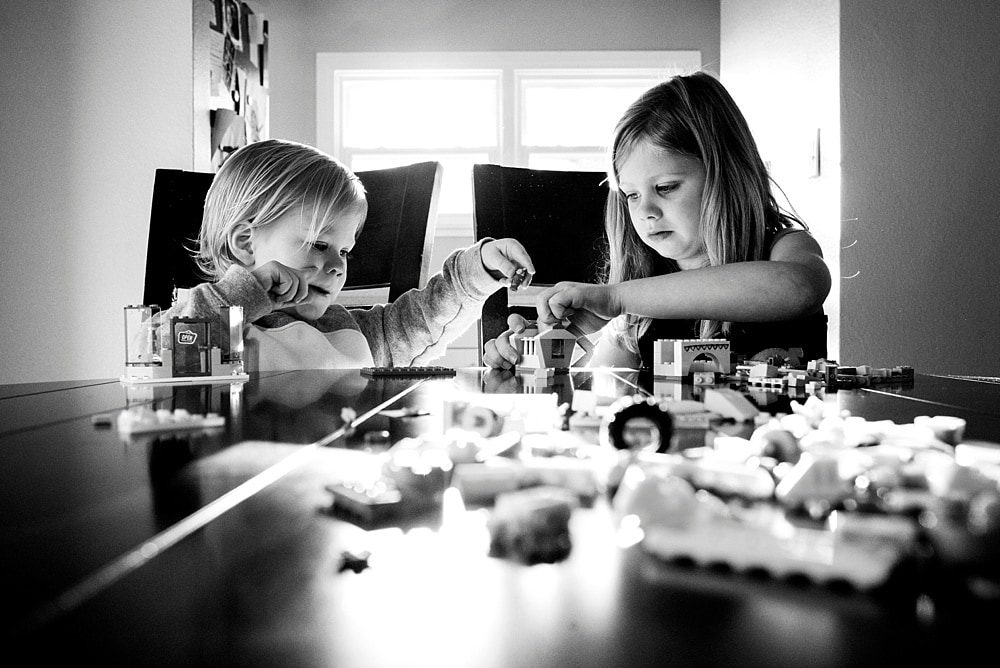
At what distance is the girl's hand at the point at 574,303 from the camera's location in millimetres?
1107

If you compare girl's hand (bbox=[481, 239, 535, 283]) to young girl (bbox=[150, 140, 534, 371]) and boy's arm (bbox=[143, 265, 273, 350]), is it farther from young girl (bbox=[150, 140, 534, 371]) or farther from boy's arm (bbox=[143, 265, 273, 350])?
boy's arm (bbox=[143, 265, 273, 350])

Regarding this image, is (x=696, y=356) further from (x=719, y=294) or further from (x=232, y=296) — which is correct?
(x=232, y=296)

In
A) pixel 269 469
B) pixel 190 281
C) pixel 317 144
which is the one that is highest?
pixel 317 144

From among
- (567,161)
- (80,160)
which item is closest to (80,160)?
(80,160)

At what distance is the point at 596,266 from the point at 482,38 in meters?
2.28

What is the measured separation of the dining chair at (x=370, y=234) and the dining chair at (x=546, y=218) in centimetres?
14

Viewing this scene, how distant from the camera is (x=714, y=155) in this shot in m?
1.49

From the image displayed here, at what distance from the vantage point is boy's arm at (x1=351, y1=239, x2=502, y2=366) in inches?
73.9

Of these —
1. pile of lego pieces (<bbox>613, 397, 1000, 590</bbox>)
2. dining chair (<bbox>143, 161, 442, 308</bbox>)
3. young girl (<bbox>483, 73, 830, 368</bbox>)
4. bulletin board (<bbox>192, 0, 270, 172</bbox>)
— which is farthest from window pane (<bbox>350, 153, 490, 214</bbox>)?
pile of lego pieces (<bbox>613, 397, 1000, 590</bbox>)

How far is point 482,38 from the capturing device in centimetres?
382

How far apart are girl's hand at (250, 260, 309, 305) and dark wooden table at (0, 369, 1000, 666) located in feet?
4.81

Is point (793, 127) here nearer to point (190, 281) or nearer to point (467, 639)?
point (190, 281)

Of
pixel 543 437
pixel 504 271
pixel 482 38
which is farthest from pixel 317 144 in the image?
pixel 543 437

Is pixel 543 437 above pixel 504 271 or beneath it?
beneath
